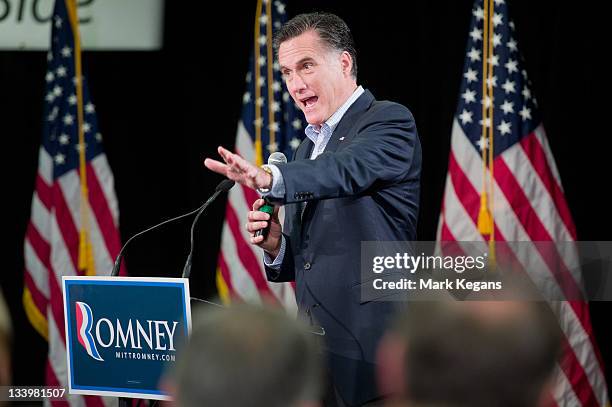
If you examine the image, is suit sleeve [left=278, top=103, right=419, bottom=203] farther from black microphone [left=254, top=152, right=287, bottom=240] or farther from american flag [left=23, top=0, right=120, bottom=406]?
american flag [left=23, top=0, right=120, bottom=406]

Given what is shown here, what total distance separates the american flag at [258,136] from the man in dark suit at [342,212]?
1.96 meters

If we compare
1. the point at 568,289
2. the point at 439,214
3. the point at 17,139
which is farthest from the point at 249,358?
the point at 17,139

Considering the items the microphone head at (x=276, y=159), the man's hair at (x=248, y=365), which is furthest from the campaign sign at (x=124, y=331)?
the man's hair at (x=248, y=365)

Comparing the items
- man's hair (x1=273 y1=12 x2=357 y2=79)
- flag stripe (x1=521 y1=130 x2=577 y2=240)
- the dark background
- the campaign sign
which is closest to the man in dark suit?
man's hair (x1=273 y1=12 x2=357 y2=79)

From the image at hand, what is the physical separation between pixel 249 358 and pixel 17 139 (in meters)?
4.61

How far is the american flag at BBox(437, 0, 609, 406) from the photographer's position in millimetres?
4516

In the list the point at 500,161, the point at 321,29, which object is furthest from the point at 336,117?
the point at 500,161

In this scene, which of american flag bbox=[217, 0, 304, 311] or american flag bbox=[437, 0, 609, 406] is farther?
american flag bbox=[217, 0, 304, 311]

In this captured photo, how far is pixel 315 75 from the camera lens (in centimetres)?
289

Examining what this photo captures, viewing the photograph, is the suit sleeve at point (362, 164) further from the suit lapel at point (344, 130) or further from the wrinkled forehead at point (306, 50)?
the wrinkled forehead at point (306, 50)

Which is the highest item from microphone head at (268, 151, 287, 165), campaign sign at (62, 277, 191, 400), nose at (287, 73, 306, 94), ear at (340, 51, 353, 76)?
ear at (340, 51, 353, 76)

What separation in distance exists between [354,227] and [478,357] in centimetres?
151

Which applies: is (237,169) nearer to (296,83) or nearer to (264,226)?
(264,226)

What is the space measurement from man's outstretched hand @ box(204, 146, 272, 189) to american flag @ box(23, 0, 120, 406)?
9.37 ft
